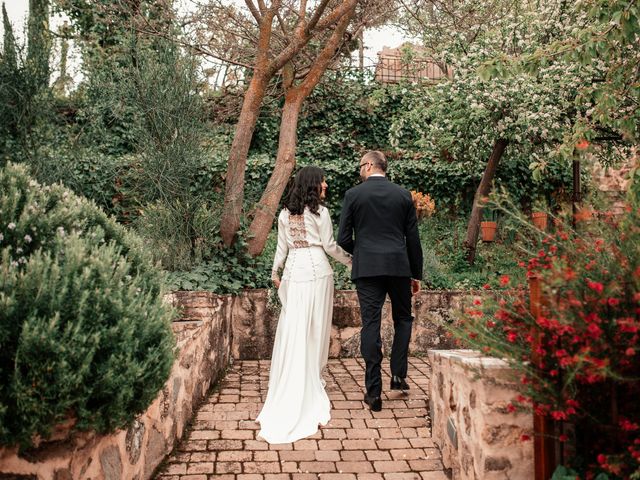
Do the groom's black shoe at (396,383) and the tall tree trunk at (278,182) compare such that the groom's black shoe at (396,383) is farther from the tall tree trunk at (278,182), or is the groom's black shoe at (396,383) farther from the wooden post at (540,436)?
the tall tree trunk at (278,182)

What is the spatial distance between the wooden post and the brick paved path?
113 centimetres

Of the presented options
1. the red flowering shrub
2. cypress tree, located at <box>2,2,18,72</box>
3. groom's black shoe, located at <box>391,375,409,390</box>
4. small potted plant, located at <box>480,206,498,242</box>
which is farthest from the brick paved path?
small potted plant, located at <box>480,206,498,242</box>

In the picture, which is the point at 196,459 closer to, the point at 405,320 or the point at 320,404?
the point at 320,404

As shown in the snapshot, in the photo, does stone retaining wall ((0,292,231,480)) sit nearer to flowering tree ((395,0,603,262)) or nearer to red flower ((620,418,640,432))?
red flower ((620,418,640,432))

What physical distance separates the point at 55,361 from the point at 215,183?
8199 mm

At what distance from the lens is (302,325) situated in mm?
5555

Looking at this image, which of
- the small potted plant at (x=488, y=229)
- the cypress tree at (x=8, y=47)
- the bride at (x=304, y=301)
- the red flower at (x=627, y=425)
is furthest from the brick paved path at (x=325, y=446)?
the small potted plant at (x=488, y=229)

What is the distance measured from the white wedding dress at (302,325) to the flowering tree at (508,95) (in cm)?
404

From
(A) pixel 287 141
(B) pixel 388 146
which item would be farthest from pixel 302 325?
(B) pixel 388 146

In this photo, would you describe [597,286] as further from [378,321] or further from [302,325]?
[302,325]

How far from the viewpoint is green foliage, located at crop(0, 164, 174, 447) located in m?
2.45

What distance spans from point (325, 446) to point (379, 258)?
1587mm

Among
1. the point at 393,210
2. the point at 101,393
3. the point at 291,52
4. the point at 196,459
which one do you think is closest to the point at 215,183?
the point at 291,52

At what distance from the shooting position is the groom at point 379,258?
5.18 meters
